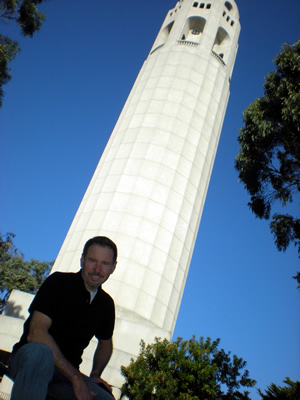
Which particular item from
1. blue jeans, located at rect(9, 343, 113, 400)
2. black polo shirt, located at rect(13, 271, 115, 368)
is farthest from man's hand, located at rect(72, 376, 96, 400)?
black polo shirt, located at rect(13, 271, 115, 368)

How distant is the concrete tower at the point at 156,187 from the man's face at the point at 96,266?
436 inches

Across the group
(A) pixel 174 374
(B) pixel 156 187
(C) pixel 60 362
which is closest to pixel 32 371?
(C) pixel 60 362

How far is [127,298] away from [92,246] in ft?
43.9

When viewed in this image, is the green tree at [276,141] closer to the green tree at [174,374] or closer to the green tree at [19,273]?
the green tree at [174,374]

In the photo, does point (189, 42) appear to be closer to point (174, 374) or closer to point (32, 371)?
point (174, 374)

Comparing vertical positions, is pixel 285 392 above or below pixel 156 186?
below

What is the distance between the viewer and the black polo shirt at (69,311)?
2383mm

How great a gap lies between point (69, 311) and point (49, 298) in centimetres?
20

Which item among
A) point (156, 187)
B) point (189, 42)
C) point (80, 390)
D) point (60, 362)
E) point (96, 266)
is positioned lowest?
point (80, 390)

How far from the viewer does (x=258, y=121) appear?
44.3 ft

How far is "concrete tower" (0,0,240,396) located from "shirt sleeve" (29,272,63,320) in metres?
11.3

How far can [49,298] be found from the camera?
7.83ft

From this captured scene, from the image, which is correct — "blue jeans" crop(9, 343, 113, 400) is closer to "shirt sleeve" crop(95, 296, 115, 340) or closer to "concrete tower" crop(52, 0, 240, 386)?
"shirt sleeve" crop(95, 296, 115, 340)

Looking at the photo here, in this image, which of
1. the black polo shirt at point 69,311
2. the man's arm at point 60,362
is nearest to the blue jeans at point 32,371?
the man's arm at point 60,362
